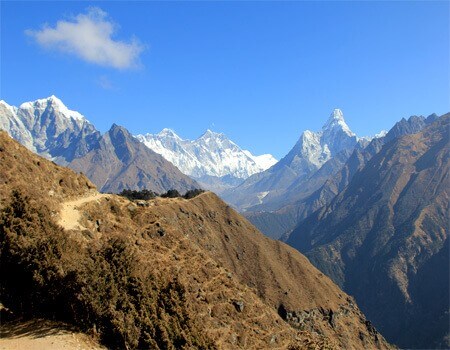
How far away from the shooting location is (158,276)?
43031mm

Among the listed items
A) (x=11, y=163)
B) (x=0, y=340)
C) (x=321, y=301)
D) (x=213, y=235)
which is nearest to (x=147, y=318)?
(x=0, y=340)

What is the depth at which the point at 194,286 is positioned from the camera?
A: 69438 mm

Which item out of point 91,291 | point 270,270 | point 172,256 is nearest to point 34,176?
point 172,256

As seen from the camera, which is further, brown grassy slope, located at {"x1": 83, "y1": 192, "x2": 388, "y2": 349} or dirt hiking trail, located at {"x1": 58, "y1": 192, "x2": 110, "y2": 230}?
brown grassy slope, located at {"x1": 83, "y1": 192, "x2": 388, "y2": 349}

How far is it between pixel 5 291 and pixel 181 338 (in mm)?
15638

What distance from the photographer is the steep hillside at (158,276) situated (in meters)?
35.7

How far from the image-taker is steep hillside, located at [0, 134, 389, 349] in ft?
117

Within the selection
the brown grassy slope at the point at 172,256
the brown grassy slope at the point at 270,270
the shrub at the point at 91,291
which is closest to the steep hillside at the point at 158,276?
the shrub at the point at 91,291

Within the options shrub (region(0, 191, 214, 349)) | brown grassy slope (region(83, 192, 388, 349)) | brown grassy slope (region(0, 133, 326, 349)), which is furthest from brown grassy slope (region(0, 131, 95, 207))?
brown grassy slope (region(83, 192, 388, 349))

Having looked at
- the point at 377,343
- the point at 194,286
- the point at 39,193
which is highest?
the point at 39,193

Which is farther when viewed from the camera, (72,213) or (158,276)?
(72,213)

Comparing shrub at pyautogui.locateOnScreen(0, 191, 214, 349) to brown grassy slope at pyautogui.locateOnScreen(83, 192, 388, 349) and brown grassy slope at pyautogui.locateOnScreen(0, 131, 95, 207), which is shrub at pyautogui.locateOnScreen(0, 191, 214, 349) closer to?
brown grassy slope at pyautogui.locateOnScreen(0, 131, 95, 207)

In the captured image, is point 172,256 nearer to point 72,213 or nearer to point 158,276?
point 72,213

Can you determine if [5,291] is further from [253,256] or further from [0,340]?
[253,256]
